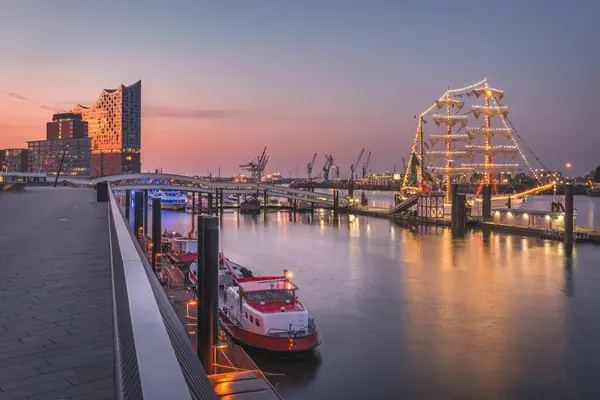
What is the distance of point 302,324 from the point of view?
1616cm

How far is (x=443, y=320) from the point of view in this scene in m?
20.1

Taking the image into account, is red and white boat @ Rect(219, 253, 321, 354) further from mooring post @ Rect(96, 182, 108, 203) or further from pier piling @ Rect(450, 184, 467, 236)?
pier piling @ Rect(450, 184, 467, 236)

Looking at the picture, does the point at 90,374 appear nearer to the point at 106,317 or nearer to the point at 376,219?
the point at 106,317

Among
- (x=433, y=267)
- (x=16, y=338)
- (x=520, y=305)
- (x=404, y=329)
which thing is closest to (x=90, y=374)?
(x=16, y=338)

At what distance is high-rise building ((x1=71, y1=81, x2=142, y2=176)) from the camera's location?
528ft

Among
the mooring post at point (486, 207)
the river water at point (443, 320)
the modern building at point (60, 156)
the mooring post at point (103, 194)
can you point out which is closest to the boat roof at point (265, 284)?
the river water at point (443, 320)

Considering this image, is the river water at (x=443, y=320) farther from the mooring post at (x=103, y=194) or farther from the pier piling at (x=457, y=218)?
the mooring post at (x=103, y=194)

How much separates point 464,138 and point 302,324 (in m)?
72.2

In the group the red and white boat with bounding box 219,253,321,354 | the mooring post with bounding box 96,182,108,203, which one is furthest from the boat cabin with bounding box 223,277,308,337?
the mooring post with bounding box 96,182,108,203

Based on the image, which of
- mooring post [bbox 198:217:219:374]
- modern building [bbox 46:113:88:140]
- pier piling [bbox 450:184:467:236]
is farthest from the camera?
modern building [bbox 46:113:88:140]

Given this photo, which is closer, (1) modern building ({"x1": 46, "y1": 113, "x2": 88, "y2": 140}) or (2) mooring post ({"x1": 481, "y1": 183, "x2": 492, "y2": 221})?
(2) mooring post ({"x1": 481, "y1": 183, "x2": 492, "y2": 221})

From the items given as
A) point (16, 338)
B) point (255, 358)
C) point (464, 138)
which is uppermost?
point (464, 138)

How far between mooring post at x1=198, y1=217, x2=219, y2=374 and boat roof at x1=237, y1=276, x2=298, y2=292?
21.2ft

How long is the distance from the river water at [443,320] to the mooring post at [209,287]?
13.2 feet
